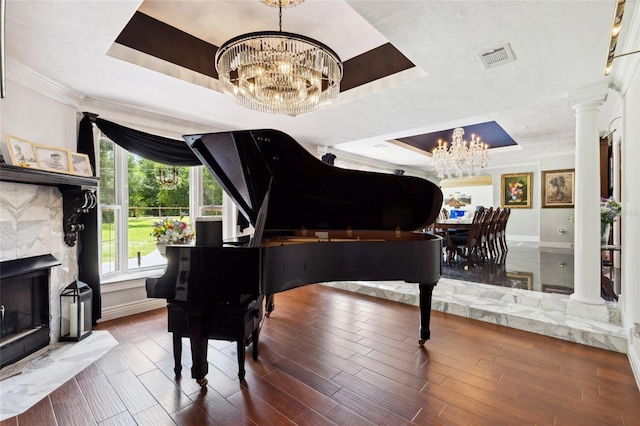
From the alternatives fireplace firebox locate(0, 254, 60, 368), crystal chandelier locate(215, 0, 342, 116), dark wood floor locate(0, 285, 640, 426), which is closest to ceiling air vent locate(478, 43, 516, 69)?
crystal chandelier locate(215, 0, 342, 116)

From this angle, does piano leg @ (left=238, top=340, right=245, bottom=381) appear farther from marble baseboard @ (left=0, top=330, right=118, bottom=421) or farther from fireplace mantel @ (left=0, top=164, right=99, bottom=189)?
fireplace mantel @ (left=0, top=164, right=99, bottom=189)

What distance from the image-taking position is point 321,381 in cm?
218

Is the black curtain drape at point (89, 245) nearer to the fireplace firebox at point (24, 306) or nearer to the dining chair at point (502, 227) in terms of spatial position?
the fireplace firebox at point (24, 306)

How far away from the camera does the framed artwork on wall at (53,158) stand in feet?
8.80

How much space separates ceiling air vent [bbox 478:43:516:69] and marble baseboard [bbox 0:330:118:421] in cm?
423

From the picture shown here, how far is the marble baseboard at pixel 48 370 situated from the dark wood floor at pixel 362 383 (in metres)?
0.10

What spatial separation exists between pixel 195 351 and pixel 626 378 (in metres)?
3.28

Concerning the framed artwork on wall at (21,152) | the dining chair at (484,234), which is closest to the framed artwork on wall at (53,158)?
the framed artwork on wall at (21,152)

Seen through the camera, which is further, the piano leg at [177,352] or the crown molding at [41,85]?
the crown molding at [41,85]

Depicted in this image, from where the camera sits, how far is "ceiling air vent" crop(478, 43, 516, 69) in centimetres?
231

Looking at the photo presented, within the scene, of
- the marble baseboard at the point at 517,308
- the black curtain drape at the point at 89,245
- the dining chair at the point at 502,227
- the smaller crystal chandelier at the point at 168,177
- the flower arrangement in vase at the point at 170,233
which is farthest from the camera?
the dining chair at the point at 502,227

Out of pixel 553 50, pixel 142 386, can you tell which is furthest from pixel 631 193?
pixel 142 386

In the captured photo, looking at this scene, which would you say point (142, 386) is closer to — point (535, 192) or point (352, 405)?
point (352, 405)

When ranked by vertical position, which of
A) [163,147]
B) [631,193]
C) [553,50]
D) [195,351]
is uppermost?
[553,50]
